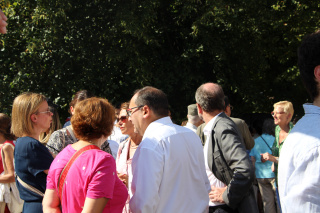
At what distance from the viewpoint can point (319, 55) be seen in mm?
1862

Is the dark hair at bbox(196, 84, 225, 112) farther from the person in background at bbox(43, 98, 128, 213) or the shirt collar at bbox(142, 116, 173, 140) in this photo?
the person in background at bbox(43, 98, 128, 213)

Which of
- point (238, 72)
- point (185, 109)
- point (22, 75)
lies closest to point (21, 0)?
point (22, 75)

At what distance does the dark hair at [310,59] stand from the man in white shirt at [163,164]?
115 centimetres

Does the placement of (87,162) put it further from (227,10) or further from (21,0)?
(21,0)

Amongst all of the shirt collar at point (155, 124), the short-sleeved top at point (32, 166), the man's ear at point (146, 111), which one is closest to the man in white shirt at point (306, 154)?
the shirt collar at point (155, 124)

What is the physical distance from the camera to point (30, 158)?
3090mm

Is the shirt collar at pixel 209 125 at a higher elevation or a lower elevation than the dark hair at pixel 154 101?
lower

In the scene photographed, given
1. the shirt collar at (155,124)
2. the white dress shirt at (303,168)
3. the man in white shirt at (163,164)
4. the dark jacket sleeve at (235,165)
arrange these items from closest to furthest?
1. the white dress shirt at (303,168)
2. the man in white shirt at (163,164)
3. the shirt collar at (155,124)
4. the dark jacket sleeve at (235,165)

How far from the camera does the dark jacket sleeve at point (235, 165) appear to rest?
10.6 feet

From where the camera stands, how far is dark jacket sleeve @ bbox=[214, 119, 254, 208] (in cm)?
324

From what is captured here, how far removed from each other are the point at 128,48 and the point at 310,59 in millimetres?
8934

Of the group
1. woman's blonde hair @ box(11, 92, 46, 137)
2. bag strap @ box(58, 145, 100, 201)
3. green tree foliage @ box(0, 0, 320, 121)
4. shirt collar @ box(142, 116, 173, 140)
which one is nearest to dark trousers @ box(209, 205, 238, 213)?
shirt collar @ box(142, 116, 173, 140)

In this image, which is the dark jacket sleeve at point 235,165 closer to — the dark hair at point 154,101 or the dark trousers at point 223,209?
the dark trousers at point 223,209

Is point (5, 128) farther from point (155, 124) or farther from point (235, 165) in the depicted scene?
point (235, 165)
